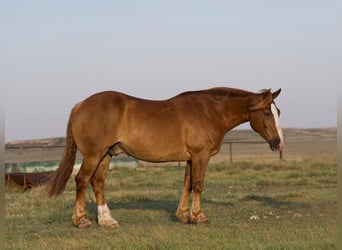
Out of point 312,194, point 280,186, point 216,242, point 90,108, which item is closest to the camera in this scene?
point 216,242

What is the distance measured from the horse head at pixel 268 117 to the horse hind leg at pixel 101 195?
9.37ft

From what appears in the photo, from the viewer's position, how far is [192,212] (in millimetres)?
9023

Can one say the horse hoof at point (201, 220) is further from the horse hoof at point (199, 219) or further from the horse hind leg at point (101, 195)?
the horse hind leg at point (101, 195)

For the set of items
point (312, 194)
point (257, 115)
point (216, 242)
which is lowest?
point (312, 194)

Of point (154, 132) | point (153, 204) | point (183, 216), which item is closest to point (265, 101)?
point (154, 132)

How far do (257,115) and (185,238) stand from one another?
314 centimetres

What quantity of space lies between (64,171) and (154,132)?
1825 millimetres

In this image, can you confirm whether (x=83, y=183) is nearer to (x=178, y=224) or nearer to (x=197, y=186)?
(x=178, y=224)

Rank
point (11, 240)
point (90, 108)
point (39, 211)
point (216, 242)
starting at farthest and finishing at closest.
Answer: point (39, 211), point (90, 108), point (11, 240), point (216, 242)

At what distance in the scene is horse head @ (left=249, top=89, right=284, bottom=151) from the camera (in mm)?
9203

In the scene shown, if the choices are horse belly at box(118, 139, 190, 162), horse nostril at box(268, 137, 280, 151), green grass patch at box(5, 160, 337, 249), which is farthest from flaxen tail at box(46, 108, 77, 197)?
horse nostril at box(268, 137, 280, 151)

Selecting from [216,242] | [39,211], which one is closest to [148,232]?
[216,242]

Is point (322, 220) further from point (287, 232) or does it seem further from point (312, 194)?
point (312, 194)

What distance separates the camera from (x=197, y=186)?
909 centimetres
